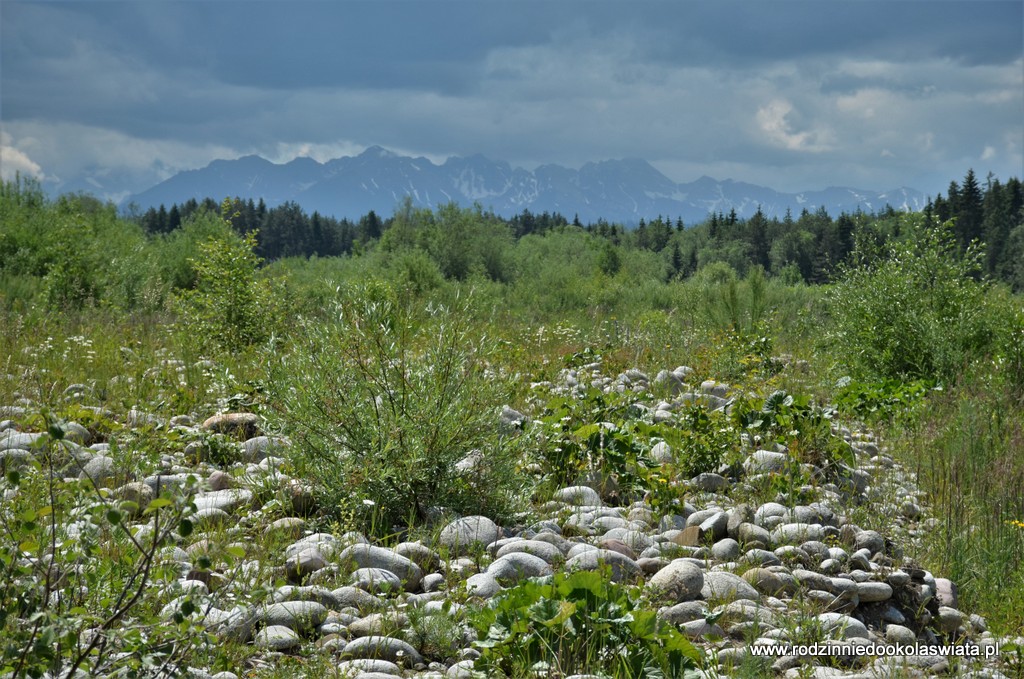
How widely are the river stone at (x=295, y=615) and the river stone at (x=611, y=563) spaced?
1121 millimetres

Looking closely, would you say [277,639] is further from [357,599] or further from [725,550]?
[725,550]

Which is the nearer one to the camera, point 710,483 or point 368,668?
point 368,668

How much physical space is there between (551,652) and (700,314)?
34.0 ft

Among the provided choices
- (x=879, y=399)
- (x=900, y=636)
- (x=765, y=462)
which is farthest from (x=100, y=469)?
(x=879, y=399)

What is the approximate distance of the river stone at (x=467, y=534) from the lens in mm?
3857

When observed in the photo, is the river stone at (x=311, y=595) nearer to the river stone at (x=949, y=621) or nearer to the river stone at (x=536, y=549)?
the river stone at (x=536, y=549)

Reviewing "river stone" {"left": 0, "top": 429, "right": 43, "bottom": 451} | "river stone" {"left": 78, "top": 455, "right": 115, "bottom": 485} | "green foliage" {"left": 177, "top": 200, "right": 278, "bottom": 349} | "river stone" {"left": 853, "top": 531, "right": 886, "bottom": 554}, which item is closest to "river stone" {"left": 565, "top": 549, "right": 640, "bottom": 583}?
"river stone" {"left": 853, "top": 531, "right": 886, "bottom": 554}

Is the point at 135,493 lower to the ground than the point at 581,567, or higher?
higher

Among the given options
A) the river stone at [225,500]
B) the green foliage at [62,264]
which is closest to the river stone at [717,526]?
the river stone at [225,500]

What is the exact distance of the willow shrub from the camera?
4.22m

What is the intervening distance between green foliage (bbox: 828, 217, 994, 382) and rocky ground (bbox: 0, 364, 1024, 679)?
3559mm

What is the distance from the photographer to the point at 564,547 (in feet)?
12.8

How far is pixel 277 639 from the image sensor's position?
2840 mm

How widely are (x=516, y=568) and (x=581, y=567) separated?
1.00ft
